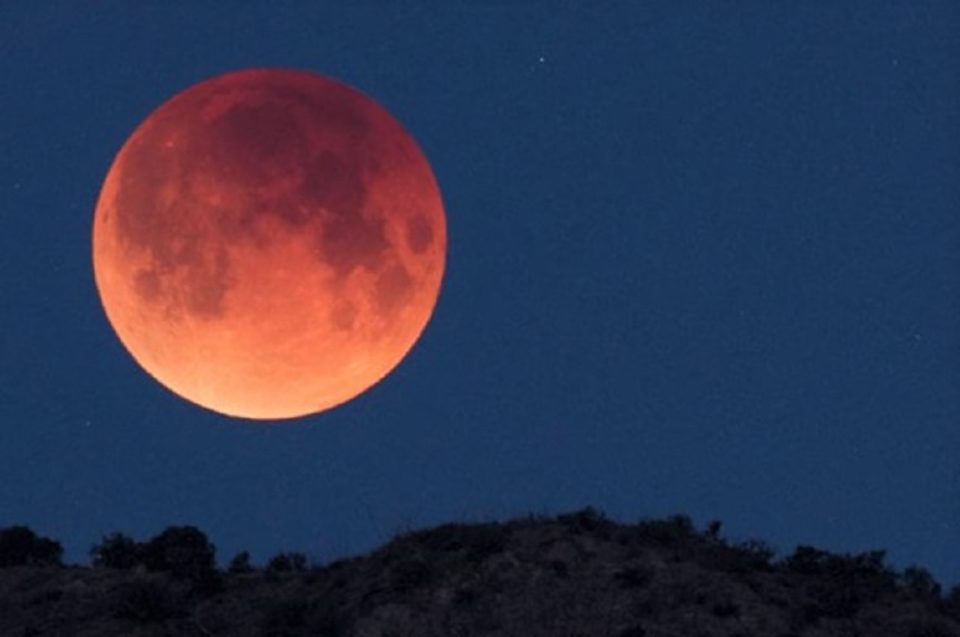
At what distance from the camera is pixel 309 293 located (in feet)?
70.6

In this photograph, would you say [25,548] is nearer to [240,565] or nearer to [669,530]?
[240,565]

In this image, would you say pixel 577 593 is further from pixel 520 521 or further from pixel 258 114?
pixel 258 114

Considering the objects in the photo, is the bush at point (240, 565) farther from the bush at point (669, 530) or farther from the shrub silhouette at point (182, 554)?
the bush at point (669, 530)

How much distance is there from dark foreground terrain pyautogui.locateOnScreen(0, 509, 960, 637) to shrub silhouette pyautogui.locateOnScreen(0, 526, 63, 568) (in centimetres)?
549

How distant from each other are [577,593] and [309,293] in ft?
94.9

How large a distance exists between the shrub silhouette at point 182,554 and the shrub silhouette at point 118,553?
46cm

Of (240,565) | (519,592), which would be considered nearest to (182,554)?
(240,565)

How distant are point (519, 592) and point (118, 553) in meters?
22.8

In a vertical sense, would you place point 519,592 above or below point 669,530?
below

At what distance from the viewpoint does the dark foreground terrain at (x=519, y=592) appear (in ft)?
155

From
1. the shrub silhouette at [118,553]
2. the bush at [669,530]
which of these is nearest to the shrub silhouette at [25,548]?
the shrub silhouette at [118,553]

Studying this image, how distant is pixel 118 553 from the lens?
206 ft

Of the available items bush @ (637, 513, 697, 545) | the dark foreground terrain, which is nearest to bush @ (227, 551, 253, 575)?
the dark foreground terrain

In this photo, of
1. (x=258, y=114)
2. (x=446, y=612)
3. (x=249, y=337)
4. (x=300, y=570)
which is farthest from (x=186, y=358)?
(x=300, y=570)
